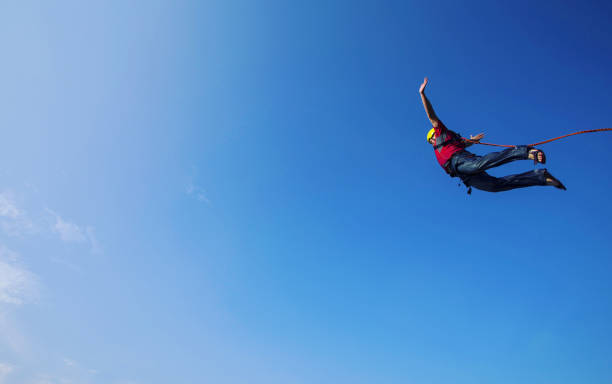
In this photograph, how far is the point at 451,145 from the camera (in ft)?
28.2

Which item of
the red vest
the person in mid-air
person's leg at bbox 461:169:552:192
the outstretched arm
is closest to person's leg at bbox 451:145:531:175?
the person in mid-air

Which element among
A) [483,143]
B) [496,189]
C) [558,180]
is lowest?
[558,180]

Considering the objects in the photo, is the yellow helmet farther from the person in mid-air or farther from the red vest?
the red vest

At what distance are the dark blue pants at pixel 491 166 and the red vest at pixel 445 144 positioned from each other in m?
0.18

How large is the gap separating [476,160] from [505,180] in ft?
2.69

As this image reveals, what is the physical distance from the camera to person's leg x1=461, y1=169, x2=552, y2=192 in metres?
7.13

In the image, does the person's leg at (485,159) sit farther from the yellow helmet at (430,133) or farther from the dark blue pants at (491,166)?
the yellow helmet at (430,133)

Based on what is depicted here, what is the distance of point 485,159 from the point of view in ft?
24.7

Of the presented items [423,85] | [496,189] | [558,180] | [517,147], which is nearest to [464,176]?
[496,189]

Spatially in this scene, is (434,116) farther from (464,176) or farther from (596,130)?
(596,130)

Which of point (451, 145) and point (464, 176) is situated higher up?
point (451, 145)

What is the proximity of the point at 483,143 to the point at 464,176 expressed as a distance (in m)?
1.00

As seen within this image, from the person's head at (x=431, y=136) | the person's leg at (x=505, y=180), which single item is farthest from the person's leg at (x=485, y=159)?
the person's head at (x=431, y=136)

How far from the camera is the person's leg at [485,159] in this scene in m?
7.22
